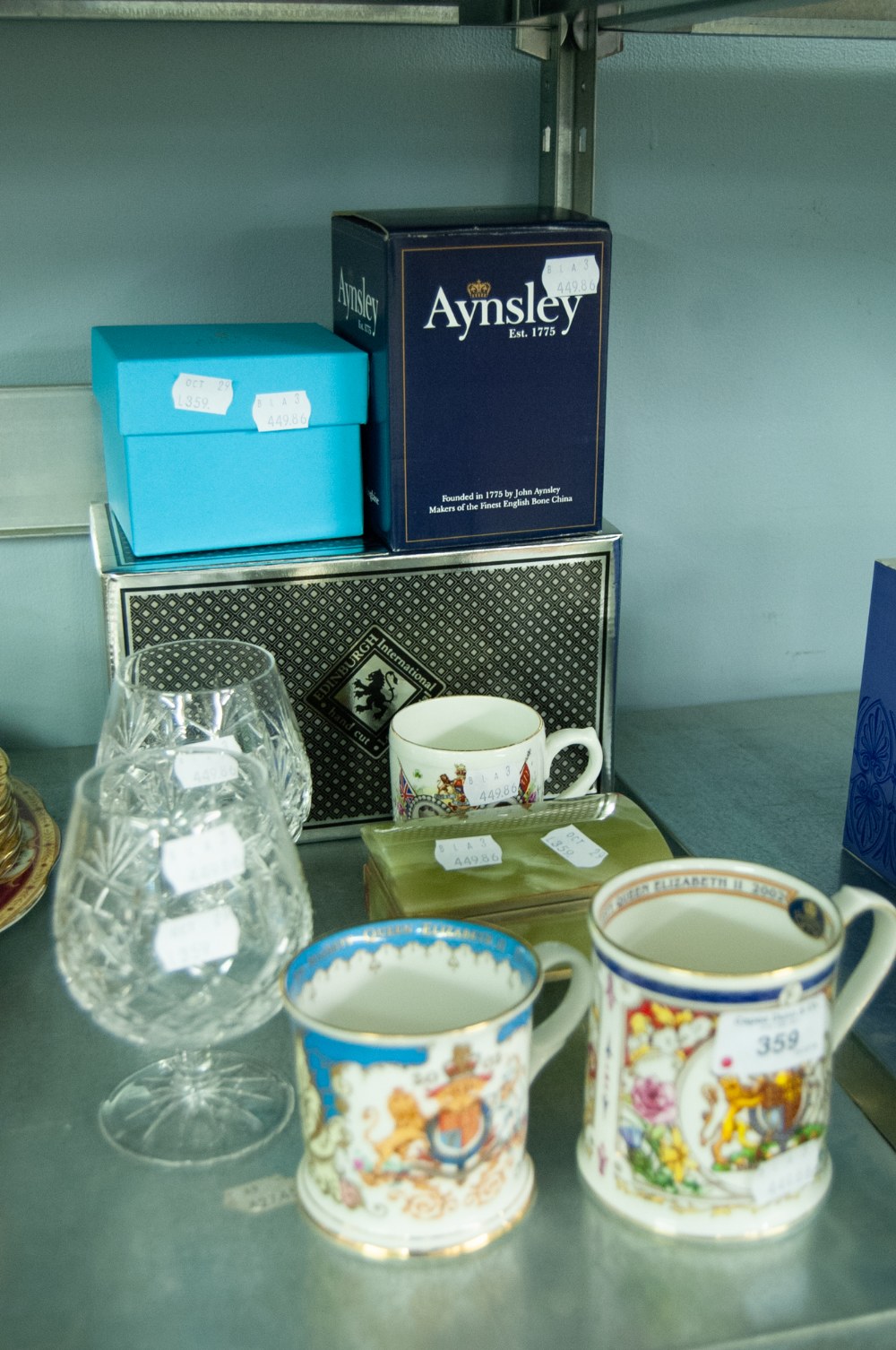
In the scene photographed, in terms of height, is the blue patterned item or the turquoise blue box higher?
the turquoise blue box

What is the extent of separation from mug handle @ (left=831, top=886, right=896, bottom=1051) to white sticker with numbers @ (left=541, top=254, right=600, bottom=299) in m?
0.51

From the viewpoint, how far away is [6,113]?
1093 millimetres

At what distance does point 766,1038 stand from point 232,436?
583 mm

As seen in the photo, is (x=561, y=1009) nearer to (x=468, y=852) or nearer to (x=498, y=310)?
(x=468, y=852)

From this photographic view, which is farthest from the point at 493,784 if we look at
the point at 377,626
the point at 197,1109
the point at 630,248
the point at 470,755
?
the point at 630,248

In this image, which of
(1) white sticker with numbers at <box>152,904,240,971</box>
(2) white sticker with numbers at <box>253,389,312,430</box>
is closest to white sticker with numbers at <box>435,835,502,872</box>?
(1) white sticker with numbers at <box>152,904,240,971</box>

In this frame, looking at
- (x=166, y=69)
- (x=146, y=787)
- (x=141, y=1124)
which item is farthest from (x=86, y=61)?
(x=141, y=1124)

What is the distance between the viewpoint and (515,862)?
854 millimetres

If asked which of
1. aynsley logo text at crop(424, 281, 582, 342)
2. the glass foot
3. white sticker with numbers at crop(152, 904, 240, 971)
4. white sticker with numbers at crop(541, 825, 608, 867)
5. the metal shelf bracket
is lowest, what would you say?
the glass foot

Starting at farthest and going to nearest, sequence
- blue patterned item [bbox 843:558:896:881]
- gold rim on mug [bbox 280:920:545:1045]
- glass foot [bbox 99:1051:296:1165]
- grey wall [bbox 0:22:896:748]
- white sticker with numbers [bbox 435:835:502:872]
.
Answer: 1. grey wall [bbox 0:22:896:748]
2. blue patterned item [bbox 843:558:896:881]
3. white sticker with numbers [bbox 435:835:502:872]
4. glass foot [bbox 99:1051:296:1165]
5. gold rim on mug [bbox 280:920:545:1045]

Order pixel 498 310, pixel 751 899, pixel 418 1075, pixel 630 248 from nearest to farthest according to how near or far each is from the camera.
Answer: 1. pixel 418 1075
2. pixel 751 899
3. pixel 498 310
4. pixel 630 248

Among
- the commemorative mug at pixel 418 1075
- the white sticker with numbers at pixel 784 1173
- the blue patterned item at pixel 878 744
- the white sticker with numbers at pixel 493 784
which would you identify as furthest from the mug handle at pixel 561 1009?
the blue patterned item at pixel 878 744

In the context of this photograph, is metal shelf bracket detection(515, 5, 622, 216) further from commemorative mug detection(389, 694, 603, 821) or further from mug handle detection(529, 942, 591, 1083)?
mug handle detection(529, 942, 591, 1083)

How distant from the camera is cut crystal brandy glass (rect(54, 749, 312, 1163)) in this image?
2.14ft
